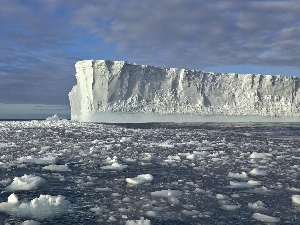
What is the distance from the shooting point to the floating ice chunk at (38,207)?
393cm

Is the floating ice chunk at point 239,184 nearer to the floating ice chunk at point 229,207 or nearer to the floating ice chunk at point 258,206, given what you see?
the floating ice chunk at point 258,206

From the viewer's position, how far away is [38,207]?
4.14 m

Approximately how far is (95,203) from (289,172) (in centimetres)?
423

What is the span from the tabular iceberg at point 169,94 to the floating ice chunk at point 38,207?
93.0ft

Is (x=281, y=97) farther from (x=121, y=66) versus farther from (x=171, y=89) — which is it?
(x=121, y=66)

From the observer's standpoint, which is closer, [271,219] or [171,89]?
[271,219]

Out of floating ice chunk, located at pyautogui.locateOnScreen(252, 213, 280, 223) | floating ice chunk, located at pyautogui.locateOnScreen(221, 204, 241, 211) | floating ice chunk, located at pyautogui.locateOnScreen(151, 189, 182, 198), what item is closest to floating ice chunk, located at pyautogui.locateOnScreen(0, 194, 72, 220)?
floating ice chunk, located at pyautogui.locateOnScreen(151, 189, 182, 198)

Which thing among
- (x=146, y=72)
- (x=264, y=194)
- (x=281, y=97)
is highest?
(x=146, y=72)

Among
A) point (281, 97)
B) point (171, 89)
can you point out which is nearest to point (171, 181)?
point (171, 89)

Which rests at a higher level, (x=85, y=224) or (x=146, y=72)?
(x=146, y=72)

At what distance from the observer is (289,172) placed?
683 cm

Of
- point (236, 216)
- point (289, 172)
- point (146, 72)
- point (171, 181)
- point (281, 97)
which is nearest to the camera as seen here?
point (236, 216)

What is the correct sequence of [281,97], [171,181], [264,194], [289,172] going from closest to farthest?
[264,194], [171,181], [289,172], [281,97]

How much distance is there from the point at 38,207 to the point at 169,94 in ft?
103
